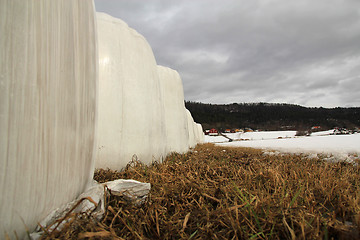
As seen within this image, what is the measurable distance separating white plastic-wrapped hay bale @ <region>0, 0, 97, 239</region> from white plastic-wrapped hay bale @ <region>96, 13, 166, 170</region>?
0.85 metres

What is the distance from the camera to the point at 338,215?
951 millimetres

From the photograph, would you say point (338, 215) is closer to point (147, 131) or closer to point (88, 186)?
point (88, 186)

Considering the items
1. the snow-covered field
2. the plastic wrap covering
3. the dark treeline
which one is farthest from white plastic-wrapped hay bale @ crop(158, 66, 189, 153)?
the dark treeline

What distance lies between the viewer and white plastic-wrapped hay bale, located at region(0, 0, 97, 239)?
71cm

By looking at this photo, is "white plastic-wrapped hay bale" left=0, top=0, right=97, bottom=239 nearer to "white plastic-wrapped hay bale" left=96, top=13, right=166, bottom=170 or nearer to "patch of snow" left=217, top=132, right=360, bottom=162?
"white plastic-wrapped hay bale" left=96, top=13, right=166, bottom=170

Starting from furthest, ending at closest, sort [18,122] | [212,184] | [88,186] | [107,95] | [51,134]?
1. [107,95]
2. [212,184]
3. [88,186]
4. [51,134]
5. [18,122]

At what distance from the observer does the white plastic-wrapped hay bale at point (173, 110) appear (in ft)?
12.4

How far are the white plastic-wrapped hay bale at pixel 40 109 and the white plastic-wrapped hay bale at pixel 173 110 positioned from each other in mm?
2699

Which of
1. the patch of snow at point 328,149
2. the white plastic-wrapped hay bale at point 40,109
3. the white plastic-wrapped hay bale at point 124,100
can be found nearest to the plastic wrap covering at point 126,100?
the white plastic-wrapped hay bale at point 124,100

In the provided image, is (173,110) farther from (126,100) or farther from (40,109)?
(40,109)

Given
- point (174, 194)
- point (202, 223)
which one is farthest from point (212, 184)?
point (202, 223)

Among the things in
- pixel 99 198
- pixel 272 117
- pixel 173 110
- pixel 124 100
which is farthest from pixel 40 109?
pixel 272 117

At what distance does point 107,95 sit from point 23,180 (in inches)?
51.3

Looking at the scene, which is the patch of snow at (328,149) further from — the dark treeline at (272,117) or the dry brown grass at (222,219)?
the dark treeline at (272,117)
